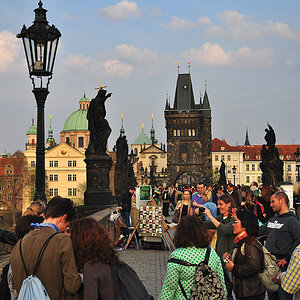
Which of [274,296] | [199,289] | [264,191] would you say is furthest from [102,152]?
[199,289]

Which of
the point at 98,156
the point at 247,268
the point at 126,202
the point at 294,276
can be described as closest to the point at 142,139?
the point at 98,156

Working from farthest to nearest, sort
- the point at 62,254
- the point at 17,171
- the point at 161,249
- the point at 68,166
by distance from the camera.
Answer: the point at 68,166 < the point at 17,171 < the point at 161,249 < the point at 62,254

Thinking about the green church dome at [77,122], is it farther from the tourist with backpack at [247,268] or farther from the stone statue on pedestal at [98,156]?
the tourist with backpack at [247,268]

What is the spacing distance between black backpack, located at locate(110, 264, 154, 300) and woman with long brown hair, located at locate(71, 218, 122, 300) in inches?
1.2

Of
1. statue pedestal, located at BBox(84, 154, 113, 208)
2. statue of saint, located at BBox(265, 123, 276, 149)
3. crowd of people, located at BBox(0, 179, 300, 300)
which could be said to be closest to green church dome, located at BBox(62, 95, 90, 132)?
statue of saint, located at BBox(265, 123, 276, 149)

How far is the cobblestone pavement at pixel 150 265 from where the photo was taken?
293 inches

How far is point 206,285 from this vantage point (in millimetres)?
3699

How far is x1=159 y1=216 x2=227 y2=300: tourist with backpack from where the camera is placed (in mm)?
3709

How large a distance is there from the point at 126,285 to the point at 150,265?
6.07 m

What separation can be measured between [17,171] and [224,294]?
204ft

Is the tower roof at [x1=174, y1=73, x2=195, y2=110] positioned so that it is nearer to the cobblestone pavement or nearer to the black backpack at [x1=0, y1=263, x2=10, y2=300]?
the cobblestone pavement

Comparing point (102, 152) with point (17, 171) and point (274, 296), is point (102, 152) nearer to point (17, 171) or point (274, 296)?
point (274, 296)

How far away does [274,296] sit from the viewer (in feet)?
17.2

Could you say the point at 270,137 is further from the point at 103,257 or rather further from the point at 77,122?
the point at 77,122
